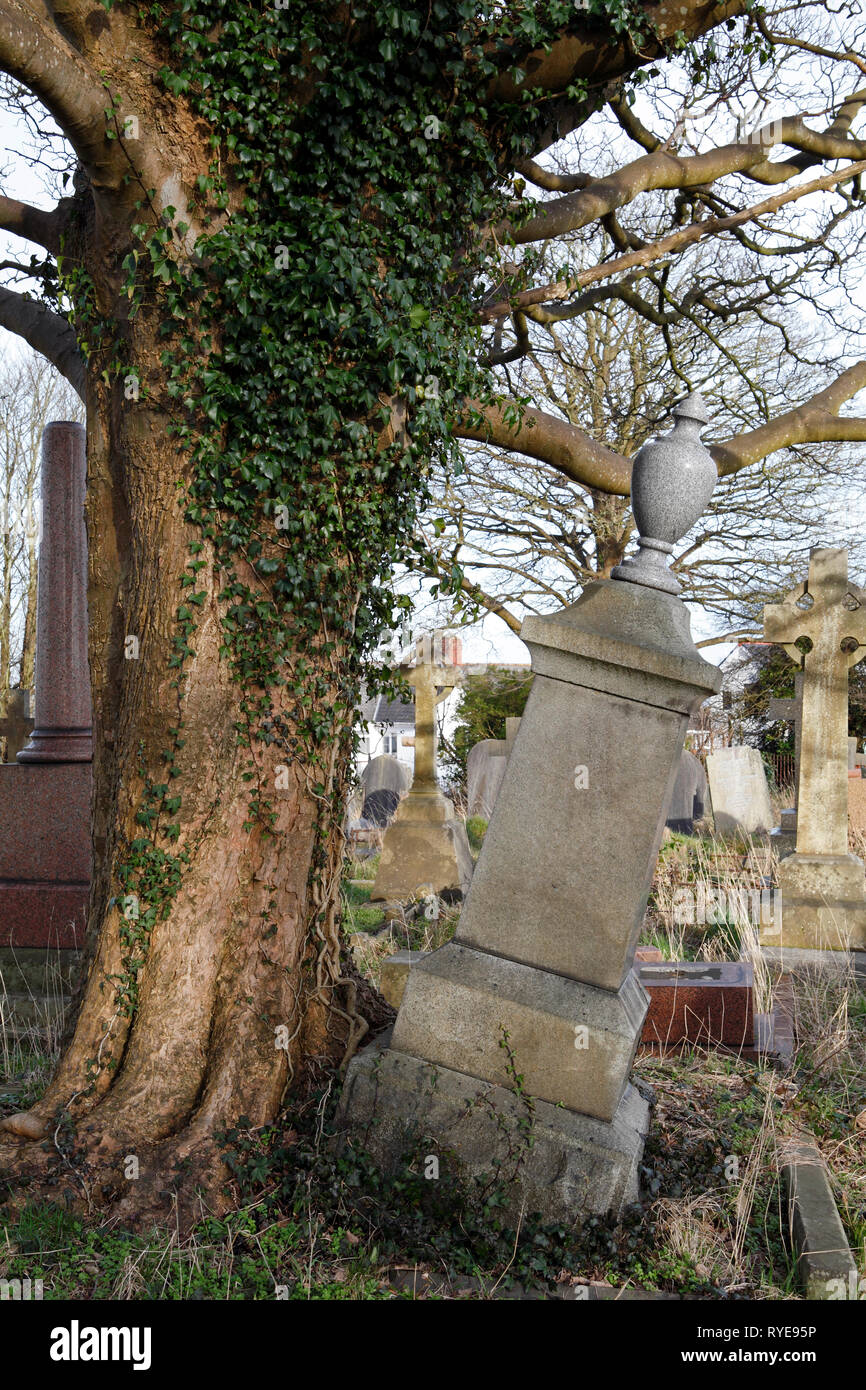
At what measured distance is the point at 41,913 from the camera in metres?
6.60

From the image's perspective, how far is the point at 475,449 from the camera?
15305mm

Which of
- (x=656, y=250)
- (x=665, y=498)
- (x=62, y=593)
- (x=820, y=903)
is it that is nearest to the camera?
(x=665, y=498)

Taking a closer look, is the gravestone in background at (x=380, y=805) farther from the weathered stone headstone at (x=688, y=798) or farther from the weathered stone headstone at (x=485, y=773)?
the weathered stone headstone at (x=688, y=798)

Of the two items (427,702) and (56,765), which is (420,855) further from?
(56,765)

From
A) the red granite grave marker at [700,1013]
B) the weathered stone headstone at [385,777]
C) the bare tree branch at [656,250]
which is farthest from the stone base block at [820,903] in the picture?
the weathered stone headstone at [385,777]

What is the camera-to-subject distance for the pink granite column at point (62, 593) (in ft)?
23.5

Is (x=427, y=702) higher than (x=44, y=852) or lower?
higher

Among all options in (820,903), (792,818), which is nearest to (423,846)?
(792,818)

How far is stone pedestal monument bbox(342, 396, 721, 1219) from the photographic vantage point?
11.5 feet

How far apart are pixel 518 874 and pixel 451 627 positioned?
1072cm

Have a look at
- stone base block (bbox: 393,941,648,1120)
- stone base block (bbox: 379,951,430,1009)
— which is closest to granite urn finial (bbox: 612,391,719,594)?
stone base block (bbox: 393,941,648,1120)

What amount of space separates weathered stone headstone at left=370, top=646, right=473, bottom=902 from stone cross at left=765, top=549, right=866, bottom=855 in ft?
10.6

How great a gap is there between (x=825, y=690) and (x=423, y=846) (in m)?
4.01
